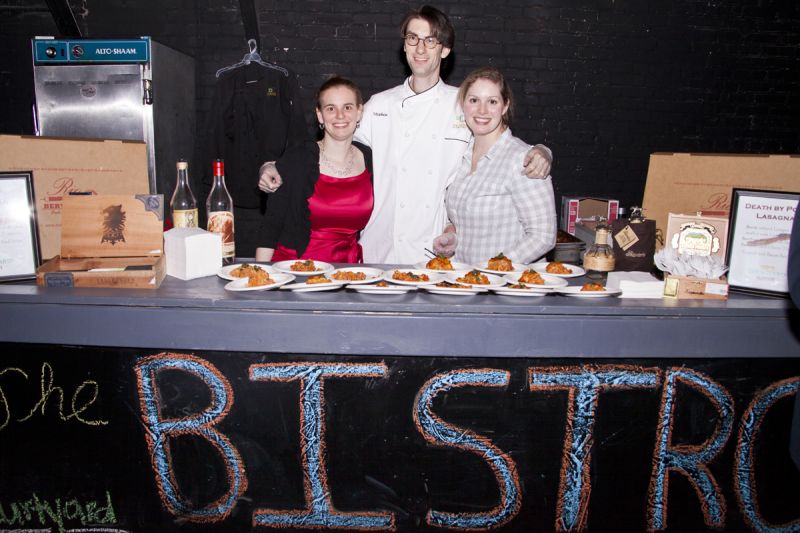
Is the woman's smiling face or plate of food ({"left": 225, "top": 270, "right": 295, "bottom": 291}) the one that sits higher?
the woman's smiling face

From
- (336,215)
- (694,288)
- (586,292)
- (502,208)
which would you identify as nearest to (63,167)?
(336,215)

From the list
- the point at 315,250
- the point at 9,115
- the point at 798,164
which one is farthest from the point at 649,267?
the point at 9,115

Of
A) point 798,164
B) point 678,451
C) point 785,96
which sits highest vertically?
point 785,96

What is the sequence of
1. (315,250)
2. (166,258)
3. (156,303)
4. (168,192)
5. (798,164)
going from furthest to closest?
(168,192) → (315,250) → (798,164) → (166,258) → (156,303)

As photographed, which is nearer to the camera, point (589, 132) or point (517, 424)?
point (517, 424)

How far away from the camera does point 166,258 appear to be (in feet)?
6.72

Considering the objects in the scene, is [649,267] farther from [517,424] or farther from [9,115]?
[9,115]

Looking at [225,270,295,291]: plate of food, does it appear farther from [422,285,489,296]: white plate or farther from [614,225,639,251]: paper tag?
[614,225,639,251]: paper tag

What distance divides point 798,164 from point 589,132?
264 cm

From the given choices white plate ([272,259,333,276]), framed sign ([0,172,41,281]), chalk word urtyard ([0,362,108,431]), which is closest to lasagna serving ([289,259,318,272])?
white plate ([272,259,333,276])

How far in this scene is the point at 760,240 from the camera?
1.95m

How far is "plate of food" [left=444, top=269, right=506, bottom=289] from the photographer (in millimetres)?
1919

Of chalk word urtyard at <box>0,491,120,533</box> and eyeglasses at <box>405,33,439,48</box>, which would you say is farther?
eyeglasses at <box>405,33,439,48</box>

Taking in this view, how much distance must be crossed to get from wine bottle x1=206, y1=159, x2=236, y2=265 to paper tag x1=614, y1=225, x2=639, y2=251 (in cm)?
133
